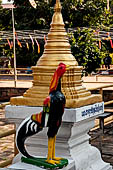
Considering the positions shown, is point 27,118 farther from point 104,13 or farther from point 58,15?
point 104,13

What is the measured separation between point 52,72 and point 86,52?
39.0 ft

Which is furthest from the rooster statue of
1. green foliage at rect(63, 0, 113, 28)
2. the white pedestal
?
green foliage at rect(63, 0, 113, 28)

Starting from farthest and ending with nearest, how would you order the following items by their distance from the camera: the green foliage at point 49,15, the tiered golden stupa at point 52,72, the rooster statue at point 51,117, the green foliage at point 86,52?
the green foliage at point 49,15, the green foliage at point 86,52, the tiered golden stupa at point 52,72, the rooster statue at point 51,117

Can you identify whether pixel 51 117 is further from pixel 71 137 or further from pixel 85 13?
pixel 85 13

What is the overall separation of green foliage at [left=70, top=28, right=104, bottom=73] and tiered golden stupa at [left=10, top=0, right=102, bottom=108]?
11429mm

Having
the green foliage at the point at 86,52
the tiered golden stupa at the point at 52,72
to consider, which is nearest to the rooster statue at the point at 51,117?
the tiered golden stupa at the point at 52,72

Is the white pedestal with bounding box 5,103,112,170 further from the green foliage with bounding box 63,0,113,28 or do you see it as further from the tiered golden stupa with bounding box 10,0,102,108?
the green foliage with bounding box 63,0,113,28

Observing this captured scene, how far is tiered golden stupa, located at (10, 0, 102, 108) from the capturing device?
11.6 feet

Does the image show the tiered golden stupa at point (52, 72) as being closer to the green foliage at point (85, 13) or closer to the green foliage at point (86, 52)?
the green foliage at point (86, 52)

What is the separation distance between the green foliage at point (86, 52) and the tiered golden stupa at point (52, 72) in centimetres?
1143

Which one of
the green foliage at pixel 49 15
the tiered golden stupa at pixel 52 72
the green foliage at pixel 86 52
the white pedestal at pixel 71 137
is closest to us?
the white pedestal at pixel 71 137

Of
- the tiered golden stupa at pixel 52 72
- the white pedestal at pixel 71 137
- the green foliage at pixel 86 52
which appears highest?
the tiered golden stupa at pixel 52 72

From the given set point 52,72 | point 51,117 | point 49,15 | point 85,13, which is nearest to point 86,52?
point 52,72

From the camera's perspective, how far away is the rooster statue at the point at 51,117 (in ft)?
10.2
